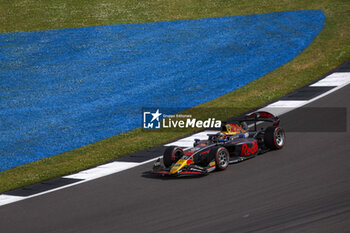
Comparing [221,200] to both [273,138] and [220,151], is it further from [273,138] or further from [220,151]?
[273,138]

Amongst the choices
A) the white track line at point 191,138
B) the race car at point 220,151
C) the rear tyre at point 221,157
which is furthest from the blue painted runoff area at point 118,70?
the rear tyre at point 221,157

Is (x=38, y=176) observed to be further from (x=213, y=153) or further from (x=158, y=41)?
(x=158, y=41)

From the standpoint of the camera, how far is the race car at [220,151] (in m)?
11.7

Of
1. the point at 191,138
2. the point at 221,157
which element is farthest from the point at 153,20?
the point at 221,157

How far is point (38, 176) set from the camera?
44.4 ft

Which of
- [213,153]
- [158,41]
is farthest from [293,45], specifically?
[213,153]

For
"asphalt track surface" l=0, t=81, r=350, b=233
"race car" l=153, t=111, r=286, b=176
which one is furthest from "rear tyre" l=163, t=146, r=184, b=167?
"asphalt track surface" l=0, t=81, r=350, b=233

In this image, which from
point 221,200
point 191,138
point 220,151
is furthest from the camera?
point 191,138

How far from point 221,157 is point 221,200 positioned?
75.8 inches

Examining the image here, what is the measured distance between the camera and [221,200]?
10023 millimetres

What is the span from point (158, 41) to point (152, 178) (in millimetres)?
13147

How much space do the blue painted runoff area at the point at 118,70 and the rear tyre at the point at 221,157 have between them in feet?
17.1

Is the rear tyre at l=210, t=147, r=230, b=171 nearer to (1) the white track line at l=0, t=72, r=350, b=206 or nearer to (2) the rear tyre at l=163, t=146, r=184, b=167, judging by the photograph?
(2) the rear tyre at l=163, t=146, r=184, b=167

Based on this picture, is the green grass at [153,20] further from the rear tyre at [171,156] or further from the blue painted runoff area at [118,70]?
the rear tyre at [171,156]
